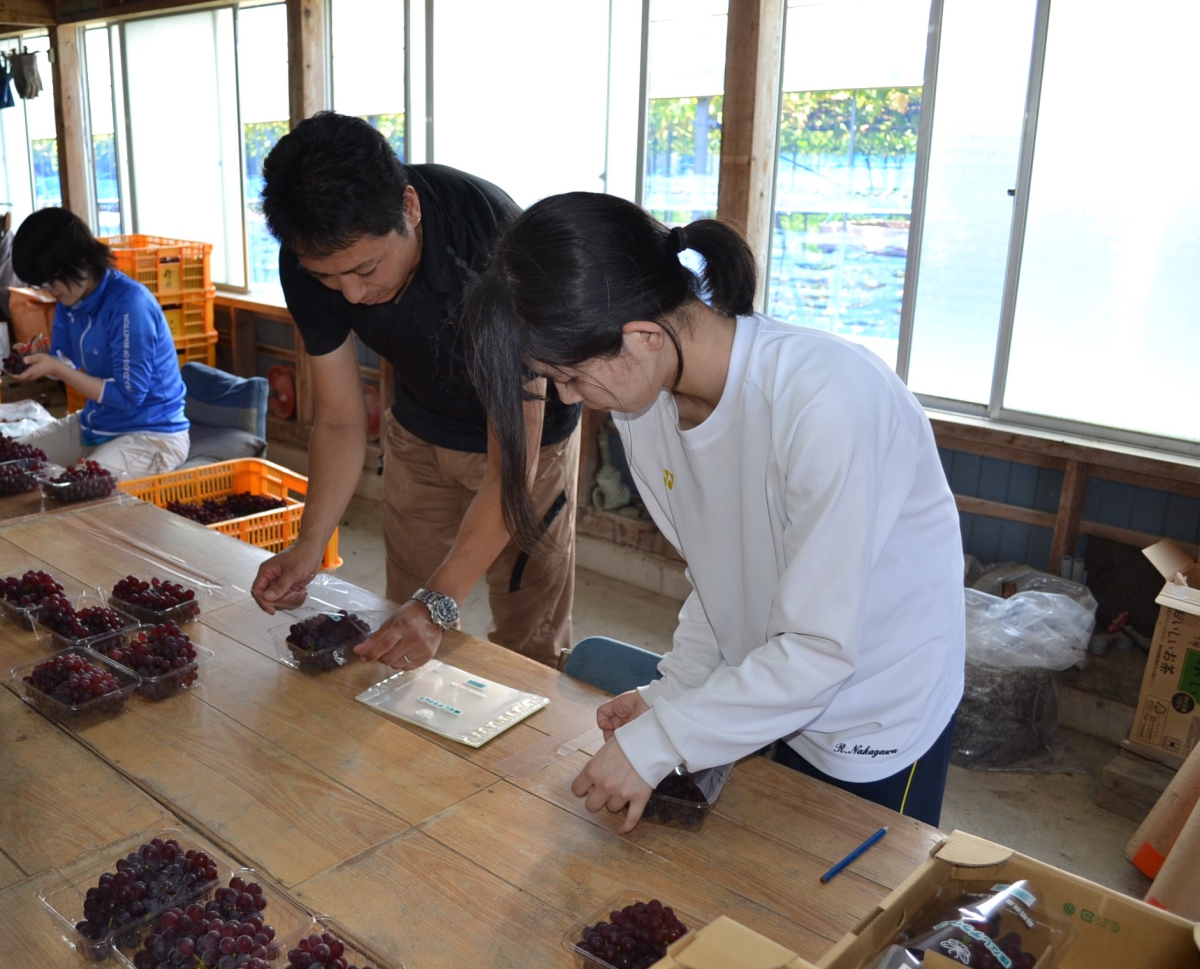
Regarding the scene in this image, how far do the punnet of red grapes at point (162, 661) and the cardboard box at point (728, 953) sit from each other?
1035 mm

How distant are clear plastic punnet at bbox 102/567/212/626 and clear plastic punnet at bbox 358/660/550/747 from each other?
45 centimetres

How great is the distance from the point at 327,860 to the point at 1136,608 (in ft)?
8.98

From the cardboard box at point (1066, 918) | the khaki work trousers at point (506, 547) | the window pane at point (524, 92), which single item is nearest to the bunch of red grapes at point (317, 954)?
→ the cardboard box at point (1066, 918)

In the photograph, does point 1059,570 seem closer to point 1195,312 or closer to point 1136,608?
point 1136,608

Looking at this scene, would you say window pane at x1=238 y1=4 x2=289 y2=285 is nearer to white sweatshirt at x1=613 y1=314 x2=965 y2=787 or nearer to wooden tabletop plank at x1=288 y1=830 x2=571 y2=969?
white sweatshirt at x1=613 y1=314 x2=965 y2=787

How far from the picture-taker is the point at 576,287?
3.50 ft

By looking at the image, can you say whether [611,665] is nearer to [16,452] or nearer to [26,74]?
[16,452]

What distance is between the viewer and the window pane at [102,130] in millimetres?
6934

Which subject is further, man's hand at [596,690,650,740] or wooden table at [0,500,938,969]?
man's hand at [596,690,650,740]

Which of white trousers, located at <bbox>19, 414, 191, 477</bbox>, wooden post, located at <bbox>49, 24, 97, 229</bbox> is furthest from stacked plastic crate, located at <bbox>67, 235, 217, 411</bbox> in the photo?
white trousers, located at <bbox>19, 414, 191, 477</bbox>

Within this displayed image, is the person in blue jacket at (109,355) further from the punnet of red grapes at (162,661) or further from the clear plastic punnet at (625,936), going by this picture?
the clear plastic punnet at (625,936)

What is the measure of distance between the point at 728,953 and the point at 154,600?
1.35 metres

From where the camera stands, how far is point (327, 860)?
115cm

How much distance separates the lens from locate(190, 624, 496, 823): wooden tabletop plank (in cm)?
130
